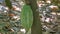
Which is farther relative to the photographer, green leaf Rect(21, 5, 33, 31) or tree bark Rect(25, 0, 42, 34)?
tree bark Rect(25, 0, 42, 34)

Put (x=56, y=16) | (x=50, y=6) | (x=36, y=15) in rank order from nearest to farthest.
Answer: (x=36, y=15) < (x=56, y=16) < (x=50, y=6)

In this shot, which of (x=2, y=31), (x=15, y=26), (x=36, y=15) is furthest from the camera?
(x=15, y=26)

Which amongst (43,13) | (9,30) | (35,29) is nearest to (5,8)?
(43,13)

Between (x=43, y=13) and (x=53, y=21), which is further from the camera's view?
(x=43, y=13)

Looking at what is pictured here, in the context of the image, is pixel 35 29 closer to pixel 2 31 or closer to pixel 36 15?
pixel 36 15

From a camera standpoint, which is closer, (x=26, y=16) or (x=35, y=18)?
(x=26, y=16)

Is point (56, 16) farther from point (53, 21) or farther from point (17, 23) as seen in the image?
point (17, 23)

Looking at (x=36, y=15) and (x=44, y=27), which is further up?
(x=36, y=15)

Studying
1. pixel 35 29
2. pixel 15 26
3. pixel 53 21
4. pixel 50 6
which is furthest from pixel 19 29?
pixel 50 6

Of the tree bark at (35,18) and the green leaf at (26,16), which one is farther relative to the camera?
the tree bark at (35,18)
